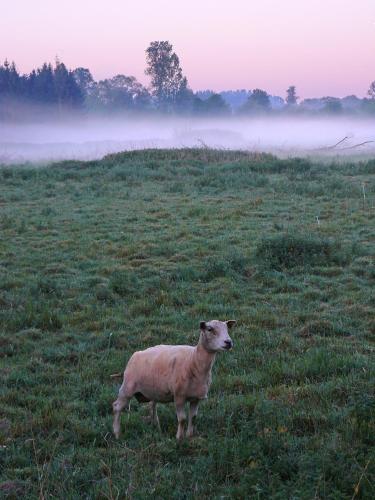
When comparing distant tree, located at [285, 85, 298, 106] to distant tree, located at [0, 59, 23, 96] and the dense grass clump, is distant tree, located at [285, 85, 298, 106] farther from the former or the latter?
the dense grass clump

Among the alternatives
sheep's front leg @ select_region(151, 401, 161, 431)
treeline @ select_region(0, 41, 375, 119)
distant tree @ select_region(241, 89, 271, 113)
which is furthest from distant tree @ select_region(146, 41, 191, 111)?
sheep's front leg @ select_region(151, 401, 161, 431)

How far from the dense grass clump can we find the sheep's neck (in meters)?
6.28

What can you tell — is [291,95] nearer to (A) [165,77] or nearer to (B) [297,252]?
(A) [165,77]

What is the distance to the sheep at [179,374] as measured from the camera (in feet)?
17.9

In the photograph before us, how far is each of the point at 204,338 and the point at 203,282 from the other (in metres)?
5.57

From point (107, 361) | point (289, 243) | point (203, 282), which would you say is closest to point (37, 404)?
point (107, 361)

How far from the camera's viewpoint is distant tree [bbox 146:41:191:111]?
259 ft

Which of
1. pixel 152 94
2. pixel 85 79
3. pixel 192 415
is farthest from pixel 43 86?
pixel 192 415

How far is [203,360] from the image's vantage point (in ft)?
18.2

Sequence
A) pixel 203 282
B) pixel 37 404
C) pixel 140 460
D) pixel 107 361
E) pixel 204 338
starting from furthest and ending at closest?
pixel 203 282
pixel 107 361
pixel 37 404
pixel 204 338
pixel 140 460

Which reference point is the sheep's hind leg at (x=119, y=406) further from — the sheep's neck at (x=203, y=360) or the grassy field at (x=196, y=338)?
the sheep's neck at (x=203, y=360)

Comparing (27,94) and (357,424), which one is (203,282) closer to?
(357,424)

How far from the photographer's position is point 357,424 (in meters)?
5.34

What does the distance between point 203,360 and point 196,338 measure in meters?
2.71
